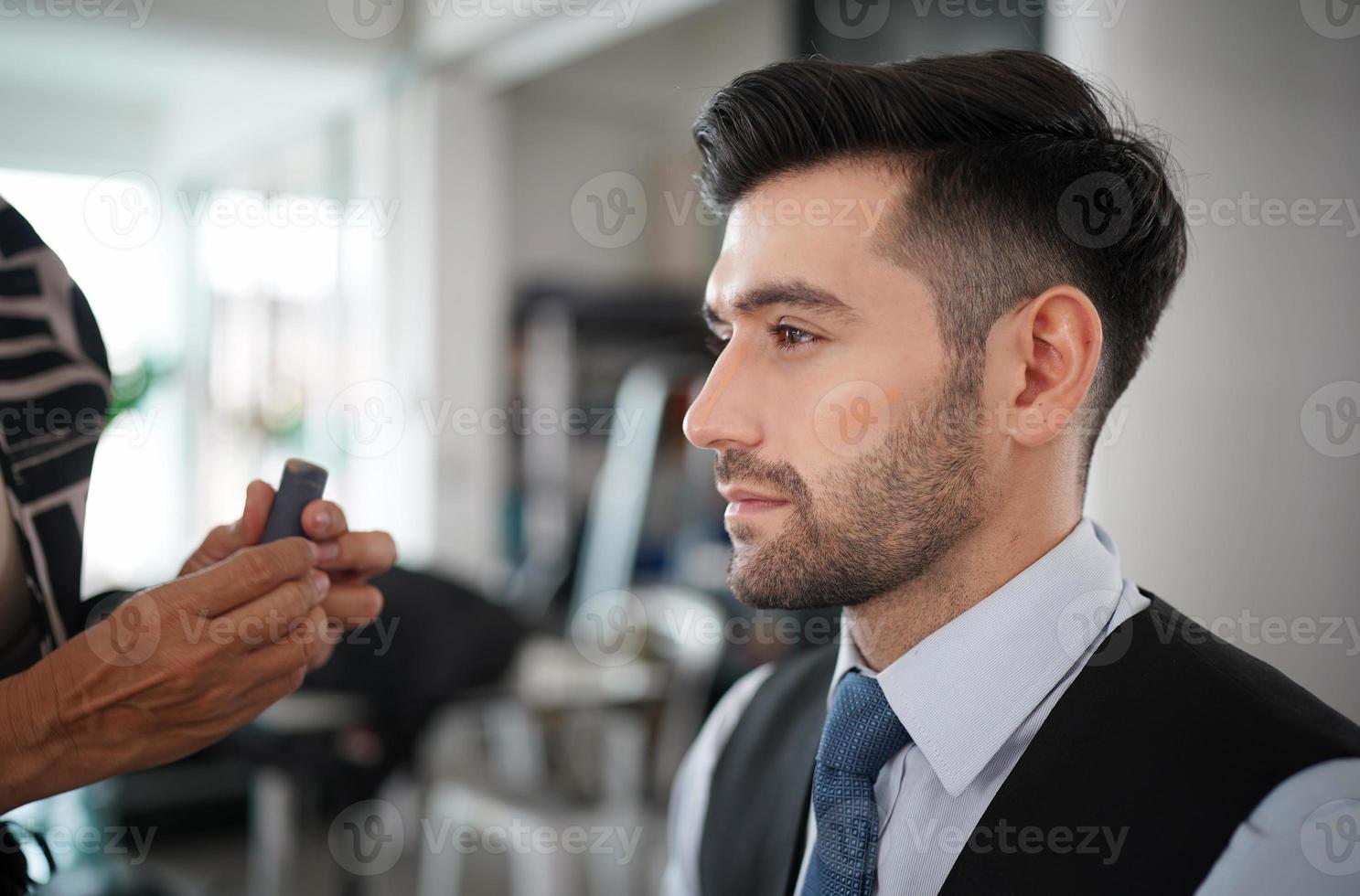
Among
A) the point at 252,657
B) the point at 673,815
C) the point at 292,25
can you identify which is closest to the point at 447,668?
the point at 673,815

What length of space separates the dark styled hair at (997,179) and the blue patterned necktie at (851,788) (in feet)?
1.25

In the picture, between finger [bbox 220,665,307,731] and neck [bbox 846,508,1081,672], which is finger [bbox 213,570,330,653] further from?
neck [bbox 846,508,1081,672]

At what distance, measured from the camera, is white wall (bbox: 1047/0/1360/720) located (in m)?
1.19

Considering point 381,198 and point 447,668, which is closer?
point 447,668

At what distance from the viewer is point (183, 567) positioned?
1.31 m

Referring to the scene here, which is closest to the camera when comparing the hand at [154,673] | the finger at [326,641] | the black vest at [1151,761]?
the black vest at [1151,761]

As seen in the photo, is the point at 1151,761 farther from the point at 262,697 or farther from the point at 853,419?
the point at 262,697

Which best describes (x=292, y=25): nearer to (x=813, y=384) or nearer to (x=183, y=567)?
(x=183, y=567)

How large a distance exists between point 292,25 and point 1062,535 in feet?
14.3

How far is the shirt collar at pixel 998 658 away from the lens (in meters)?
1.04

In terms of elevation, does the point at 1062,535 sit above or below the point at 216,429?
above

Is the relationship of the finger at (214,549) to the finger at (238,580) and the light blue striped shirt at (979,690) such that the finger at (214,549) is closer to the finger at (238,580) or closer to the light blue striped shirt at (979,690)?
the finger at (238,580)

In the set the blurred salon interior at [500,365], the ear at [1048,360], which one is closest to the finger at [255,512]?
the blurred salon interior at [500,365]

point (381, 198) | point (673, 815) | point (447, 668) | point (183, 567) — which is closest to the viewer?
point (183, 567)
